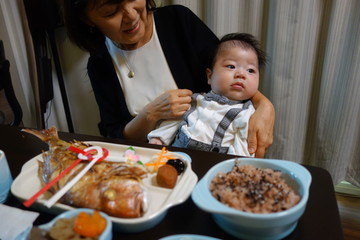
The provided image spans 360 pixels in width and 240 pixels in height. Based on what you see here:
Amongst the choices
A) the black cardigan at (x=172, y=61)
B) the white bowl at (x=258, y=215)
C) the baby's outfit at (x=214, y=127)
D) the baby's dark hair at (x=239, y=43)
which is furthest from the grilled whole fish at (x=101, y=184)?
the baby's dark hair at (x=239, y=43)

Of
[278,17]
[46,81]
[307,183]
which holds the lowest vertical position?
[46,81]

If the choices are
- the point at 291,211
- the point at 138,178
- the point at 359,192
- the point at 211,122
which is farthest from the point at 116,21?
the point at 359,192

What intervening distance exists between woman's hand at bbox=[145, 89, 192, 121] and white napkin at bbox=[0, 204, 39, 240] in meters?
0.67

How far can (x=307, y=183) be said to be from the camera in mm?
592

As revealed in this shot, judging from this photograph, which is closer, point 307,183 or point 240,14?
point 307,183

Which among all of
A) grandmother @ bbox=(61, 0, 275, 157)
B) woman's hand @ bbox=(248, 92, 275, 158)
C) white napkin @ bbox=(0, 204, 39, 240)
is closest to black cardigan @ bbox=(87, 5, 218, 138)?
Answer: grandmother @ bbox=(61, 0, 275, 157)

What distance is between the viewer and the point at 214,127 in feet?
3.62

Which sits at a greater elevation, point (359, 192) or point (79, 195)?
point (79, 195)

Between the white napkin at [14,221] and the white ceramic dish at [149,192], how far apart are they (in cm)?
3

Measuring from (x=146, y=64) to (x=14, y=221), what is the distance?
A: 0.88 metres

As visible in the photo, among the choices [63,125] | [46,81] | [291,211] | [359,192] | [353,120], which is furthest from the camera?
[63,125]

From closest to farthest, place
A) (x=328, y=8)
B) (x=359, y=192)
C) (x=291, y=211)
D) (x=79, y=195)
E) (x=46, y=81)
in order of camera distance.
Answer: (x=291, y=211) < (x=79, y=195) < (x=328, y=8) < (x=359, y=192) < (x=46, y=81)

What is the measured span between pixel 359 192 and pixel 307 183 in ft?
4.69

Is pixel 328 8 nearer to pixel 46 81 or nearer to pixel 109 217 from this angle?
pixel 109 217
